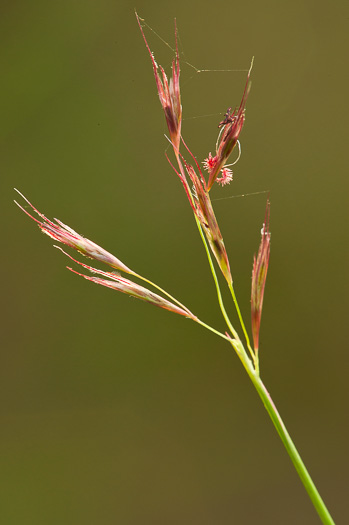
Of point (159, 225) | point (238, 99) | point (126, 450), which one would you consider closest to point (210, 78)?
point (238, 99)

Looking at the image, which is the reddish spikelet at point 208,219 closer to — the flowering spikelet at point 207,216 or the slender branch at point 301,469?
the flowering spikelet at point 207,216

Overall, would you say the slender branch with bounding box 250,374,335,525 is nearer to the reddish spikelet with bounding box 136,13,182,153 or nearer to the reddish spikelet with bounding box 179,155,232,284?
the reddish spikelet with bounding box 179,155,232,284

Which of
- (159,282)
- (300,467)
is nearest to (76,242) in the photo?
(300,467)

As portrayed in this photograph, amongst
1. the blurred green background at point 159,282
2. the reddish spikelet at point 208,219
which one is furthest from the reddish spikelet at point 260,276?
the blurred green background at point 159,282

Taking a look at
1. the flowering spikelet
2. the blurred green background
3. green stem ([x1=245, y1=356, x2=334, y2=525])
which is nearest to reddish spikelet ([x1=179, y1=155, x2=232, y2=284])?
the flowering spikelet

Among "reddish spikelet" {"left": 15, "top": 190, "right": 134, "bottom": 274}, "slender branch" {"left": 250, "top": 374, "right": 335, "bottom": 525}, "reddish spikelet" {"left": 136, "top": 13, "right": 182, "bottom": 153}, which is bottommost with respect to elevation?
"slender branch" {"left": 250, "top": 374, "right": 335, "bottom": 525}

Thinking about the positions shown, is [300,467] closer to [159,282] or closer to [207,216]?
[207,216]

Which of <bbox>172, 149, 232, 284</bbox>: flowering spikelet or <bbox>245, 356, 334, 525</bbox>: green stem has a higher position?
<bbox>172, 149, 232, 284</bbox>: flowering spikelet

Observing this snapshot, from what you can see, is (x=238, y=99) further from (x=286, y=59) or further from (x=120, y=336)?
(x=120, y=336)

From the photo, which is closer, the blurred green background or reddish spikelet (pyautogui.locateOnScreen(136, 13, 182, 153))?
reddish spikelet (pyautogui.locateOnScreen(136, 13, 182, 153))
